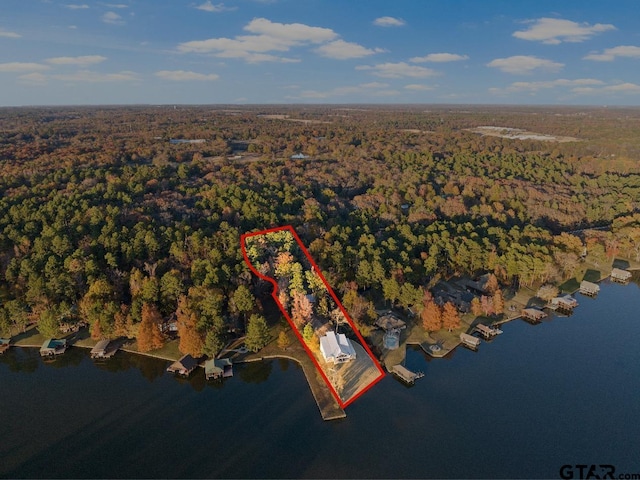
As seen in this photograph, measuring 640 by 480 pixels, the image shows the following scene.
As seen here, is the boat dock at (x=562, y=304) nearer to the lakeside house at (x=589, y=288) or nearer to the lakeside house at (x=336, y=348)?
the lakeside house at (x=589, y=288)

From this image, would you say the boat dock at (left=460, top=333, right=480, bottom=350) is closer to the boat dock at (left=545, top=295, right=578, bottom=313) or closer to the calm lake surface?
the calm lake surface

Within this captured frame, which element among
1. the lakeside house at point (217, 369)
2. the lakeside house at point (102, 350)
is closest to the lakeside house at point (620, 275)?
the lakeside house at point (217, 369)

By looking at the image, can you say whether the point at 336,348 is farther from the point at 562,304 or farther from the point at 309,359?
the point at 562,304

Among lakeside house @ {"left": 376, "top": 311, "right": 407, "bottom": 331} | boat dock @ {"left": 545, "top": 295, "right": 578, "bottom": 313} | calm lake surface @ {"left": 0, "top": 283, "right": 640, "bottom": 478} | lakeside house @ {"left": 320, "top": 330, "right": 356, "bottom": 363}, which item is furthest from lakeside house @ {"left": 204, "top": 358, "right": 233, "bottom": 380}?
boat dock @ {"left": 545, "top": 295, "right": 578, "bottom": 313}

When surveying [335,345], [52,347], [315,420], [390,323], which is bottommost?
[315,420]

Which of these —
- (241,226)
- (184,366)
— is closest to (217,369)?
(184,366)
